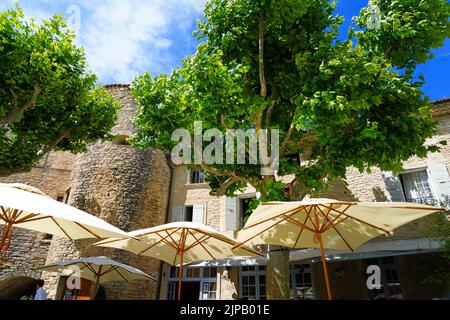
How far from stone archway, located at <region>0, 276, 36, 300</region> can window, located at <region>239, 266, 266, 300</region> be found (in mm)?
9608

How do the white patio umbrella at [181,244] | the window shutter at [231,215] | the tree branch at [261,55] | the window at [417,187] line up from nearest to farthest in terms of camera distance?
the white patio umbrella at [181,244] < the tree branch at [261,55] < the window at [417,187] < the window shutter at [231,215]

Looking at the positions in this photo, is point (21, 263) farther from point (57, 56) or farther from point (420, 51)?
point (420, 51)

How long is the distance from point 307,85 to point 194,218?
8.68m

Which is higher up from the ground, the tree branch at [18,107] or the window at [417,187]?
the tree branch at [18,107]

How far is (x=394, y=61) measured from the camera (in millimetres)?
7066

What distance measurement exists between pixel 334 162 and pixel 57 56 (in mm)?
8734

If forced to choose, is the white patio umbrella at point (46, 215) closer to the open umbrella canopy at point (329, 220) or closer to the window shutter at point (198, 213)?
the open umbrella canopy at point (329, 220)

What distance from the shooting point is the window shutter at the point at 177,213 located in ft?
44.4

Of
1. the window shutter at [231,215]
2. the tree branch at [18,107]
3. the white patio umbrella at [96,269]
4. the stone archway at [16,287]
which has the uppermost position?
the tree branch at [18,107]

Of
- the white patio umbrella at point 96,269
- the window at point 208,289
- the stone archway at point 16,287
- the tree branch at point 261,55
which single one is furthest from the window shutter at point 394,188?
the stone archway at point 16,287

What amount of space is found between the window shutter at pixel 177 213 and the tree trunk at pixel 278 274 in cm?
773

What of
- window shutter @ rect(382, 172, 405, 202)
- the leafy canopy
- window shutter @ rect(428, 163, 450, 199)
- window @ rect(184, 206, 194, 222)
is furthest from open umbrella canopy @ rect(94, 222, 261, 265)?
window shutter @ rect(428, 163, 450, 199)

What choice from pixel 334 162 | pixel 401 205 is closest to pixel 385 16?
pixel 334 162

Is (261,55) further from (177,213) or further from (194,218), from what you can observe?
(177,213)
